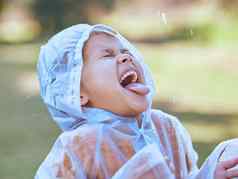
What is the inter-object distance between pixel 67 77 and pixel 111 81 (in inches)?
2.7

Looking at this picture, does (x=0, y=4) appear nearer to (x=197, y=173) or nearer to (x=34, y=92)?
(x=34, y=92)

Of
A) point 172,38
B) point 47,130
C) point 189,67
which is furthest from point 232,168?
point 172,38

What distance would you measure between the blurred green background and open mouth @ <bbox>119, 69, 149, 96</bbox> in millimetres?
1828

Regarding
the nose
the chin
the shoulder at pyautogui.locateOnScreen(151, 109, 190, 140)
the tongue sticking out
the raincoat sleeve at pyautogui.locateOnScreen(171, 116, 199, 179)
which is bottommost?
the raincoat sleeve at pyautogui.locateOnScreen(171, 116, 199, 179)

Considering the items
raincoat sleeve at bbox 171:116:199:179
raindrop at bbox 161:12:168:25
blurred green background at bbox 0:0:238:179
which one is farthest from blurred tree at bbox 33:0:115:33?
raincoat sleeve at bbox 171:116:199:179

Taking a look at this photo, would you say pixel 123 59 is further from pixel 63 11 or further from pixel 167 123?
pixel 63 11

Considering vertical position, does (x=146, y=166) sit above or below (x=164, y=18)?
above

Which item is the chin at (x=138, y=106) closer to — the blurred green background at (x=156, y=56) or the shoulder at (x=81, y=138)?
the shoulder at (x=81, y=138)

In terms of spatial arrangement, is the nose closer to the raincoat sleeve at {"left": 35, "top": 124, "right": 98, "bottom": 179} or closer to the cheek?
the cheek

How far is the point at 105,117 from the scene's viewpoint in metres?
1.33

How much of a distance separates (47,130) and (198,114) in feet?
2.10

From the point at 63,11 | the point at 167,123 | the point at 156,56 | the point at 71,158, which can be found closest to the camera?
the point at 71,158

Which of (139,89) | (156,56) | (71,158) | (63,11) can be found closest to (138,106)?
(139,89)

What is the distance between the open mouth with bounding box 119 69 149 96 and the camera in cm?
131
